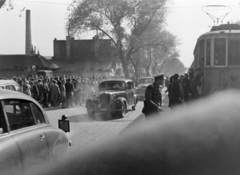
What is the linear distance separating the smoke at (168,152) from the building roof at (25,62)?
45255 millimetres

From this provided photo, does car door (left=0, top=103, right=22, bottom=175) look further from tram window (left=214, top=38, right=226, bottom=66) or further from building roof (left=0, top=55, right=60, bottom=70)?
building roof (left=0, top=55, right=60, bottom=70)

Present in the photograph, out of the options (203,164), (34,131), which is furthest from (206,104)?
(34,131)

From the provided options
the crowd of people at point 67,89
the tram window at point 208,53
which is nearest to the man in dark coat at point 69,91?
the crowd of people at point 67,89

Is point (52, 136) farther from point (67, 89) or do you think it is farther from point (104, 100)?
point (67, 89)

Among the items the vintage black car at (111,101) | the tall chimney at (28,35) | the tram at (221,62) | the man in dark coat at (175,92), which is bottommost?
the vintage black car at (111,101)

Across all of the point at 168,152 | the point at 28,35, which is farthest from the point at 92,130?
the point at 28,35

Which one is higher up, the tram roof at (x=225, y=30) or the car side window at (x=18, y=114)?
the tram roof at (x=225, y=30)

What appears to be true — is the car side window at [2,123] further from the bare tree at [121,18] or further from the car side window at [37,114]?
the bare tree at [121,18]

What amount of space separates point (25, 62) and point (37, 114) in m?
54.1

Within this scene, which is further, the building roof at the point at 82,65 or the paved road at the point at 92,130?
the building roof at the point at 82,65

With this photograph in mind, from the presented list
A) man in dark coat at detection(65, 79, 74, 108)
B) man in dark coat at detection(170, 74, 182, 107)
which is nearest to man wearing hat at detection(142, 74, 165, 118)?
man in dark coat at detection(170, 74, 182, 107)

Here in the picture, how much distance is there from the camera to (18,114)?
4051 millimetres

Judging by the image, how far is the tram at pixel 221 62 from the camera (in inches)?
613

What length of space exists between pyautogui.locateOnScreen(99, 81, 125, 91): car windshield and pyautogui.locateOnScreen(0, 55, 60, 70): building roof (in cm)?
3873
